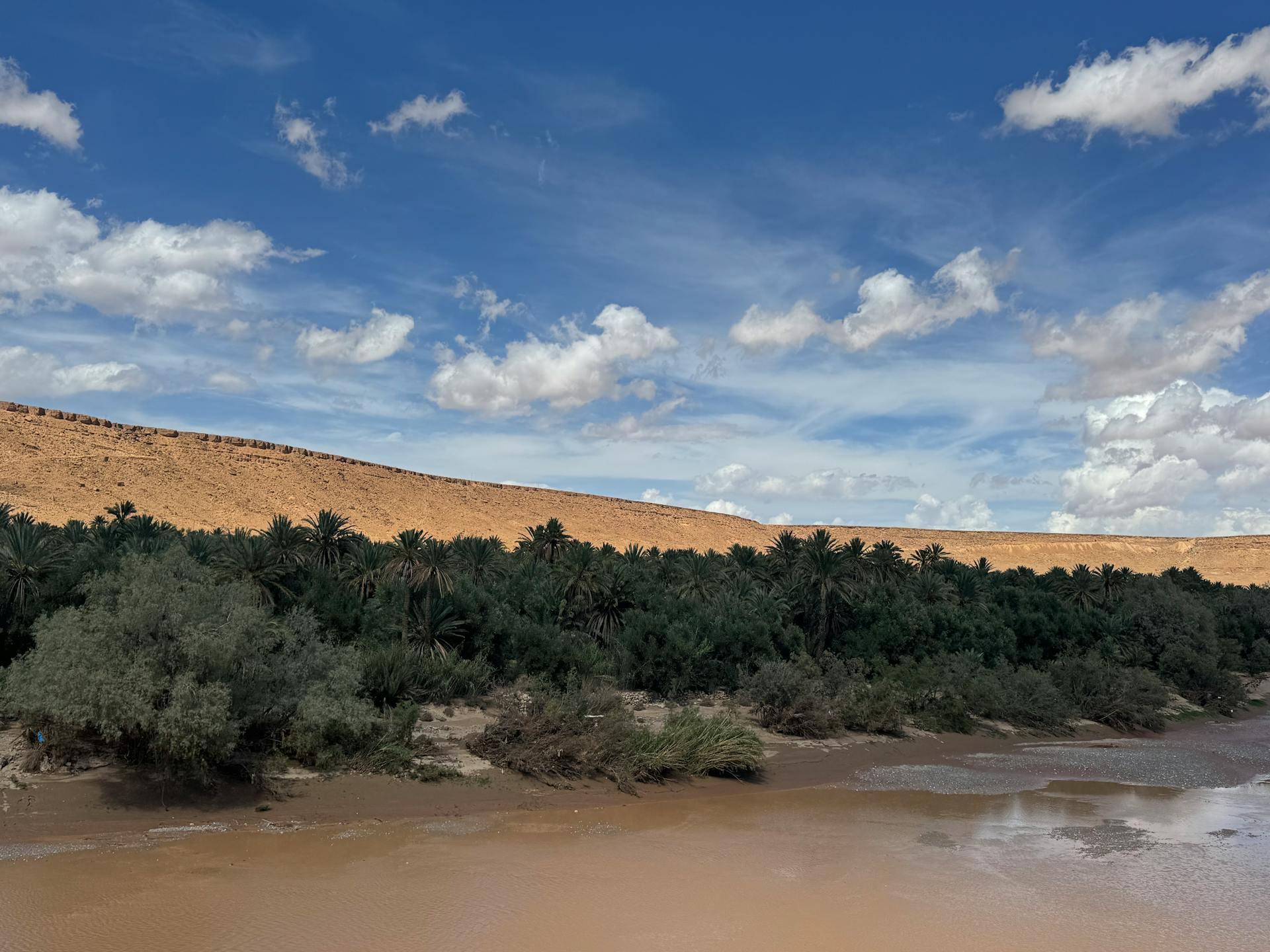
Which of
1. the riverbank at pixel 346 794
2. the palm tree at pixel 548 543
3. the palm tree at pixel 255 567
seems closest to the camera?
the riverbank at pixel 346 794

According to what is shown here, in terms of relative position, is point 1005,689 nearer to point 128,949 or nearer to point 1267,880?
point 1267,880

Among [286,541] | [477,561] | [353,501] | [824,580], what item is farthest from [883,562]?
[353,501]

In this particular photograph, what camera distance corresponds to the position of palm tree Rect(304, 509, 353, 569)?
20.6 meters

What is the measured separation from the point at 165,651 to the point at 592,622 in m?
12.9

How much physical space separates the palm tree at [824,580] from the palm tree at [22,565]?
59.5ft

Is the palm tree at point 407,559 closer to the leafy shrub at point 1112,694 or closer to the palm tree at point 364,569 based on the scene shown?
the palm tree at point 364,569

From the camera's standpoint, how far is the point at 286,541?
19.5 m

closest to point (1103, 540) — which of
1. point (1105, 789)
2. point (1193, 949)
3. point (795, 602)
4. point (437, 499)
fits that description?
point (437, 499)

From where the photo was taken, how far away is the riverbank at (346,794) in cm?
1132

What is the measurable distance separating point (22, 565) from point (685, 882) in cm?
1365

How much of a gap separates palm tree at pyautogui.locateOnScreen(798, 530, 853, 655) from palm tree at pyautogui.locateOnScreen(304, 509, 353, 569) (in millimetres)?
12603

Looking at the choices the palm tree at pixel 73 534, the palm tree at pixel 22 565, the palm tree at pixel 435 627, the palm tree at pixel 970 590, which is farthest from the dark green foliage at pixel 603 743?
the palm tree at pixel 970 590

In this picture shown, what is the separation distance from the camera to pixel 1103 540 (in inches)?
4043

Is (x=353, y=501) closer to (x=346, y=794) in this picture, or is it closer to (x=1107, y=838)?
(x=346, y=794)
